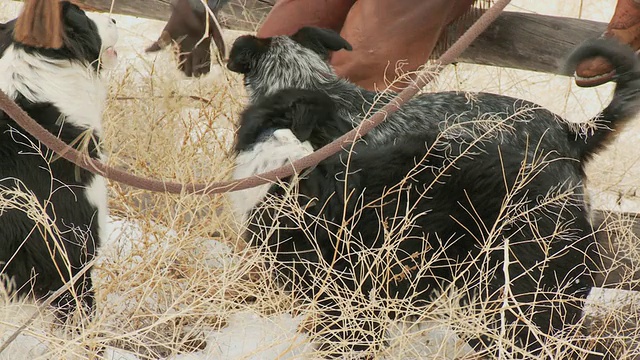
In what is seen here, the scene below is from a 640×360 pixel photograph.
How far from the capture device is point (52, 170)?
300cm

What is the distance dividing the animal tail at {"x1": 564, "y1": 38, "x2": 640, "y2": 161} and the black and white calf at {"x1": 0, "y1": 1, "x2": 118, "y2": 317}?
2.00 m

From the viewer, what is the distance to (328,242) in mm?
3074

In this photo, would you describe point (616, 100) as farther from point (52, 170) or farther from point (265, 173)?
point (52, 170)

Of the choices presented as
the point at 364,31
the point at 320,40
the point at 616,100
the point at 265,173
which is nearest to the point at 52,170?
the point at 265,173

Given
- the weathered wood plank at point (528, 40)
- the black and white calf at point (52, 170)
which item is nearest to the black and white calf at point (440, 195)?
the black and white calf at point (52, 170)

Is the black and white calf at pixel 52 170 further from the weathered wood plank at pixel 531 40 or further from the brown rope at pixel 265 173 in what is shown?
the weathered wood plank at pixel 531 40

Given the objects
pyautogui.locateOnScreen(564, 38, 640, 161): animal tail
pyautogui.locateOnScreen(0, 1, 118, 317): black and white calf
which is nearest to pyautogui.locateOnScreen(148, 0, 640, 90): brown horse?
pyautogui.locateOnScreen(0, 1, 118, 317): black and white calf

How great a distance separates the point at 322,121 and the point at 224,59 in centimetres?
106

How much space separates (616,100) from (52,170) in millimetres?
2284

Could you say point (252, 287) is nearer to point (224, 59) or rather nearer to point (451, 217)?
point (451, 217)

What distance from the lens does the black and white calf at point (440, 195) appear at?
2.88 m

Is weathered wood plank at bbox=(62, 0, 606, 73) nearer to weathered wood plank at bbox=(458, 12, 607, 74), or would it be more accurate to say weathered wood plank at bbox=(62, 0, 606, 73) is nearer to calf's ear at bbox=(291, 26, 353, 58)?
weathered wood plank at bbox=(458, 12, 607, 74)

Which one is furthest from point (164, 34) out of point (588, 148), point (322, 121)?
point (588, 148)

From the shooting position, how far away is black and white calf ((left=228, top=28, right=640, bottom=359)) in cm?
288
